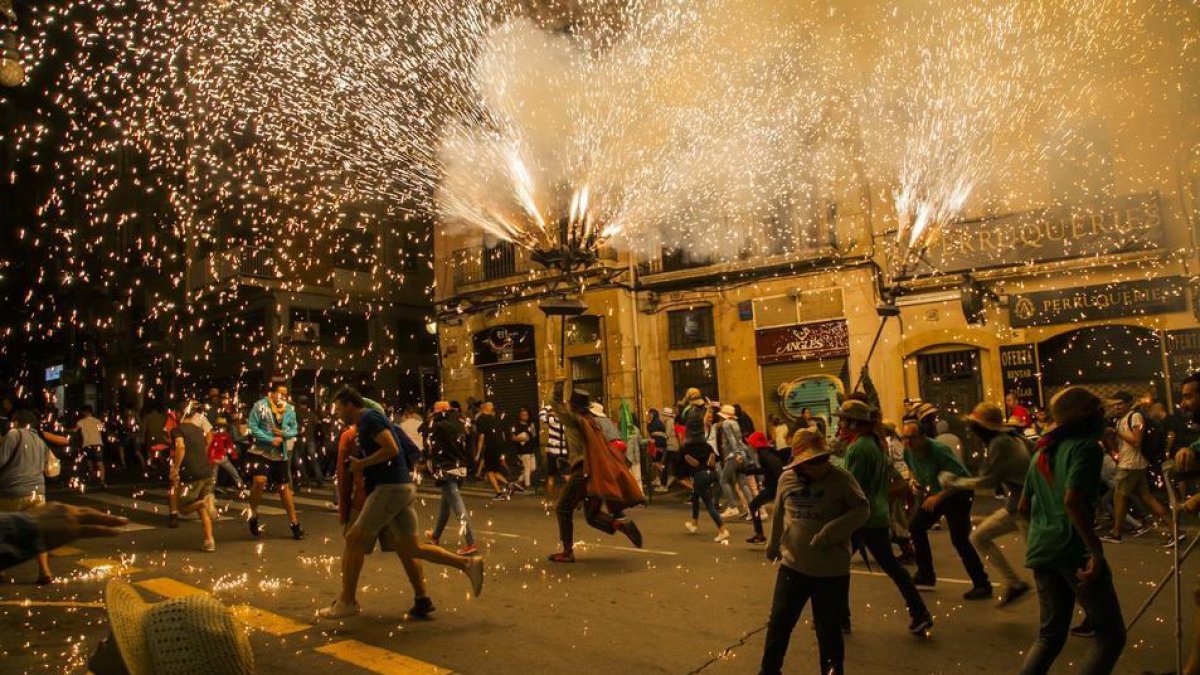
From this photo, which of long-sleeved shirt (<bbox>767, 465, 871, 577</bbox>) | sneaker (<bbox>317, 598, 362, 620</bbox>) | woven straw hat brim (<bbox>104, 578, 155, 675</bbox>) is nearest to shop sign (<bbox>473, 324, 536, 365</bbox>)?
sneaker (<bbox>317, 598, 362, 620</bbox>)

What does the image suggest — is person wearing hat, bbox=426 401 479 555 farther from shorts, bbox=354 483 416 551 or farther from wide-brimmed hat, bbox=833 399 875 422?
wide-brimmed hat, bbox=833 399 875 422

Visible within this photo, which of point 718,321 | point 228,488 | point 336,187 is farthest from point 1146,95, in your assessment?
point 336,187

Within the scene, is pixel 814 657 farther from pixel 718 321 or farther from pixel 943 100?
pixel 718 321

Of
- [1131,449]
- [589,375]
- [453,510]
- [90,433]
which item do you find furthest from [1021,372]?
[90,433]

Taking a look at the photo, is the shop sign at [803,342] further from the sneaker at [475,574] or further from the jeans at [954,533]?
the sneaker at [475,574]

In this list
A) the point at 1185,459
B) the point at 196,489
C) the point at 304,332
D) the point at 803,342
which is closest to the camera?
the point at 1185,459

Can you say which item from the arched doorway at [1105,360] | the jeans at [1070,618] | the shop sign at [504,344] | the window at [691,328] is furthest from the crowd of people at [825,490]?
the shop sign at [504,344]

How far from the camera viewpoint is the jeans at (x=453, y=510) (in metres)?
7.83

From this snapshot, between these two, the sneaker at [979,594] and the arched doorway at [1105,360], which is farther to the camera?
the arched doorway at [1105,360]

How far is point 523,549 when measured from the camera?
324 inches

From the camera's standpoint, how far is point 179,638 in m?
1.81

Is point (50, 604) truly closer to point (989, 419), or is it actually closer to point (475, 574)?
point (475, 574)

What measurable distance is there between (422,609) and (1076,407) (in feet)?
13.6

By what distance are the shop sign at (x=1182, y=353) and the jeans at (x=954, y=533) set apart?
35.7 ft
